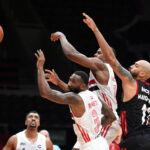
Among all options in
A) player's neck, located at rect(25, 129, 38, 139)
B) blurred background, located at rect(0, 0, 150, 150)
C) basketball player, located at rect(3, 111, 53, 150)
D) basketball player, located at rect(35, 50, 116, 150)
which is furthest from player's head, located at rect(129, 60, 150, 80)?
blurred background, located at rect(0, 0, 150, 150)

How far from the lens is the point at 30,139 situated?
827 centimetres

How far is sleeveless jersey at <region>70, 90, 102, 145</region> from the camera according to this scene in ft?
17.1

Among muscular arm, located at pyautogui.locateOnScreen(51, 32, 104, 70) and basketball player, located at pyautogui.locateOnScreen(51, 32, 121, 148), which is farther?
basketball player, located at pyautogui.locateOnScreen(51, 32, 121, 148)

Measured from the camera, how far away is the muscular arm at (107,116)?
5633 millimetres

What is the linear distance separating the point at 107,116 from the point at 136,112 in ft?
2.35

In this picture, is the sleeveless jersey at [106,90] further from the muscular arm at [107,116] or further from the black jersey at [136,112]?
the black jersey at [136,112]

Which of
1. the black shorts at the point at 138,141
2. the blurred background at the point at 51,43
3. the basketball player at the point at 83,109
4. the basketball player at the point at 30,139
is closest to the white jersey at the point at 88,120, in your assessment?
the basketball player at the point at 83,109

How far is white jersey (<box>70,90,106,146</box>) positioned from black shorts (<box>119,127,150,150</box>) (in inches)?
17.6

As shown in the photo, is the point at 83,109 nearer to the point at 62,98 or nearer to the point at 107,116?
the point at 62,98

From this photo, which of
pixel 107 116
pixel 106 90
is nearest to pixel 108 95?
pixel 106 90

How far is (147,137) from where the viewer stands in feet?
16.2

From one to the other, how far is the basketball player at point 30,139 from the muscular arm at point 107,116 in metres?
2.63

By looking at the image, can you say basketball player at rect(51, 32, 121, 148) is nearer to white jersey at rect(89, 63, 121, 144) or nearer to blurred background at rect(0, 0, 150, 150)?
white jersey at rect(89, 63, 121, 144)

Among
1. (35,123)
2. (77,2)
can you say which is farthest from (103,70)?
(77,2)
